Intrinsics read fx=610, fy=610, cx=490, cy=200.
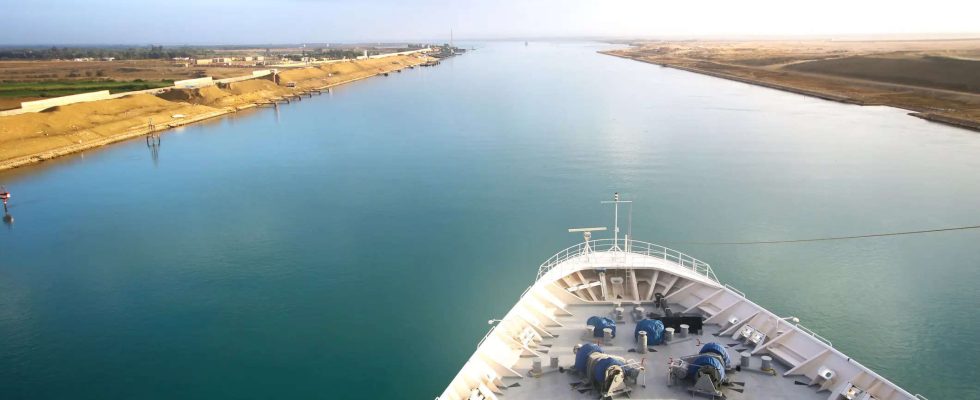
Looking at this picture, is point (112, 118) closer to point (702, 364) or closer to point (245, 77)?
point (245, 77)

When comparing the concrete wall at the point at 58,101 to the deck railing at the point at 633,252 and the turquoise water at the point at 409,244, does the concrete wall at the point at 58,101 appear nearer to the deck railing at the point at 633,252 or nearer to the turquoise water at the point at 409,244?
the turquoise water at the point at 409,244

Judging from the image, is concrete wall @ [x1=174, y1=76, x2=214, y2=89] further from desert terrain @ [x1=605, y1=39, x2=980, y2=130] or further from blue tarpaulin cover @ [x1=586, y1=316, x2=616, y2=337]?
desert terrain @ [x1=605, y1=39, x2=980, y2=130]

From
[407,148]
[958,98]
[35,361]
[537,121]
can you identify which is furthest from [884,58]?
[35,361]

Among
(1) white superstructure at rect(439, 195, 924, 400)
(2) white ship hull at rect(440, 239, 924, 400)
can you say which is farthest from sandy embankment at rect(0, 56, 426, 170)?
(1) white superstructure at rect(439, 195, 924, 400)

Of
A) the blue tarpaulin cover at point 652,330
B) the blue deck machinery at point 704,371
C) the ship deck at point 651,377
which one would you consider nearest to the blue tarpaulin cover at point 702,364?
the blue deck machinery at point 704,371

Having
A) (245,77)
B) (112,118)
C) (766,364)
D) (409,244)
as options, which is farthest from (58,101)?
(766,364)

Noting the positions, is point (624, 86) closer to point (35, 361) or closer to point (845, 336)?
point (845, 336)
